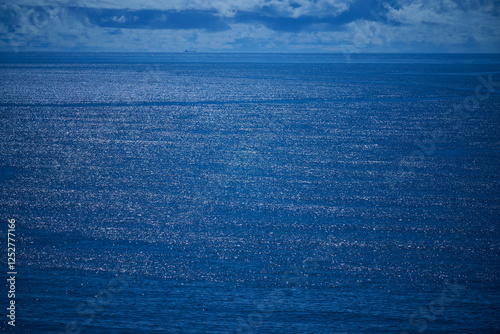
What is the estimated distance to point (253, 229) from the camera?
14.1 metres

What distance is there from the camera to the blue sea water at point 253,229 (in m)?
9.86

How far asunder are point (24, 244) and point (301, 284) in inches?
269

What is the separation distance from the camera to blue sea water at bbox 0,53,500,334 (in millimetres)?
9859

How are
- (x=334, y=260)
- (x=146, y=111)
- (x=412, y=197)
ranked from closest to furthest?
(x=334, y=260) < (x=412, y=197) < (x=146, y=111)

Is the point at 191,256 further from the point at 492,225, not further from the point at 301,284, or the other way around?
the point at 492,225

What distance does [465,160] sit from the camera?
2222cm

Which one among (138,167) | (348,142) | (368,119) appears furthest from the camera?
(368,119)

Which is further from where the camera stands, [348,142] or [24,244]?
[348,142]

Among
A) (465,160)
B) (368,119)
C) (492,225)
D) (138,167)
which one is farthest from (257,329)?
(368,119)

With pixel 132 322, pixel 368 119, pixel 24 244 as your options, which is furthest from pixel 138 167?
pixel 368 119

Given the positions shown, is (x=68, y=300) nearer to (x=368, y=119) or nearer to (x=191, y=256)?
(x=191, y=256)

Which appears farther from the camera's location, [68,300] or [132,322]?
[68,300]

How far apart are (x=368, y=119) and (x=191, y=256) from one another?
993 inches

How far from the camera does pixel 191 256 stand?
12297 millimetres
